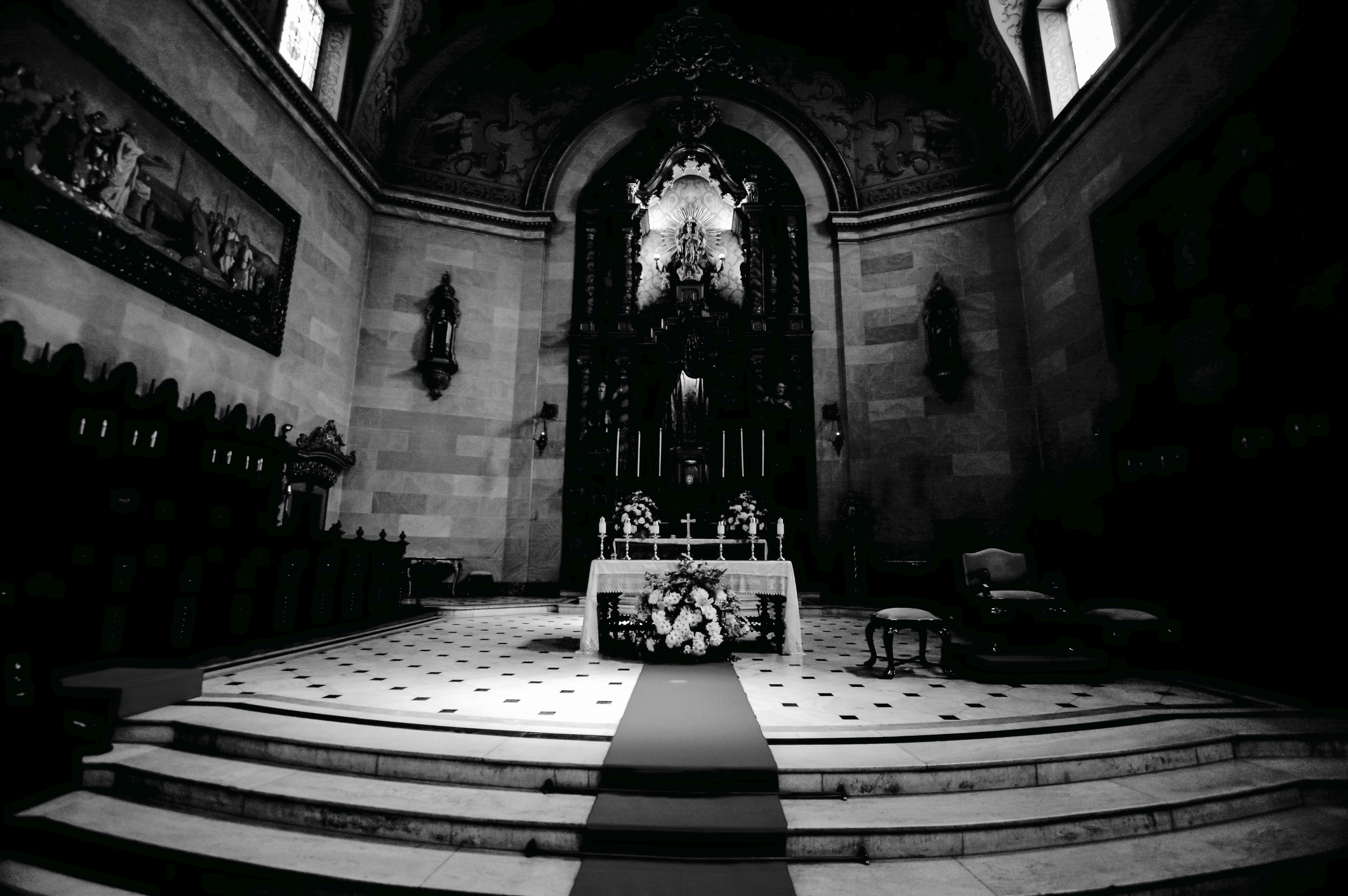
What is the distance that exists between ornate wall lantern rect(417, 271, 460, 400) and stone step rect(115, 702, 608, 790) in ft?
30.2

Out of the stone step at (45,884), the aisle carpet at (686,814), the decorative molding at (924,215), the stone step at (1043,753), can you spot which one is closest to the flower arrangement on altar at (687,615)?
the aisle carpet at (686,814)

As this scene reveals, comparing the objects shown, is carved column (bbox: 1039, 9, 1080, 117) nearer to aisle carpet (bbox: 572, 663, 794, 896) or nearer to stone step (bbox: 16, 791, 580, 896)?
aisle carpet (bbox: 572, 663, 794, 896)

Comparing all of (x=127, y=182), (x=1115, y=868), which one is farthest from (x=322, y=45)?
(x=1115, y=868)

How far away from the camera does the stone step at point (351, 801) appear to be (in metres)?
3.15

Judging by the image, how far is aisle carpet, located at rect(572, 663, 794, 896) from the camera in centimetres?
275

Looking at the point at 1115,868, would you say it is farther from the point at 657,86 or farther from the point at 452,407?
the point at 657,86

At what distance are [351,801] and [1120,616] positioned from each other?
6923mm

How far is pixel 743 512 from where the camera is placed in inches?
414

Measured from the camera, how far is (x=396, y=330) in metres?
13.1

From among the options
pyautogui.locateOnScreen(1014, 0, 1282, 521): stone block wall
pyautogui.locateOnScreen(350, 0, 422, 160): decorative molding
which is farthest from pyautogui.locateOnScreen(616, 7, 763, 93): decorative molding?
pyautogui.locateOnScreen(1014, 0, 1282, 521): stone block wall

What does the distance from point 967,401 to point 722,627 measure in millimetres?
8403

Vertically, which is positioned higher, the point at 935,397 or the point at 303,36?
the point at 303,36

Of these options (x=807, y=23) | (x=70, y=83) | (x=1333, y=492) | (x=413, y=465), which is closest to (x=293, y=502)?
(x=413, y=465)

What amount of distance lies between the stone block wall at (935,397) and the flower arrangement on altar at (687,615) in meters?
6.55
